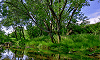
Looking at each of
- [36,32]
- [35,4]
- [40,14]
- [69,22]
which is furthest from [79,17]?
[36,32]

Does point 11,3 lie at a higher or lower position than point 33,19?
higher

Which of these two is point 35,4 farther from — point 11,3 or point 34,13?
point 11,3

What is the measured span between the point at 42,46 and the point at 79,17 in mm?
6795

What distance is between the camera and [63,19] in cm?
1437

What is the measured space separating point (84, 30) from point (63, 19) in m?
8.59

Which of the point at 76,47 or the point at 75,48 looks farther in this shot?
the point at 76,47

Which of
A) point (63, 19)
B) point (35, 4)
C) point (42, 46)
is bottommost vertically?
point (42, 46)

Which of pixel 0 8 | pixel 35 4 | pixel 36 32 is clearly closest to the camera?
pixel 0 8

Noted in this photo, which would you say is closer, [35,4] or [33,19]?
[35,4]

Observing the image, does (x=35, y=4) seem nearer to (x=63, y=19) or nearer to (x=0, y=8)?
(x=0, y=8)

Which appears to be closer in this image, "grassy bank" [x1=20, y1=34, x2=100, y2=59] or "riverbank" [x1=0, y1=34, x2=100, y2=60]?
"riverbank" [x1=0, y1=34, x2=100, y2=60]

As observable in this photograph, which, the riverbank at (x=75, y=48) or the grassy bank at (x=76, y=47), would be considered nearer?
the riverbank at (x=75, y=48)

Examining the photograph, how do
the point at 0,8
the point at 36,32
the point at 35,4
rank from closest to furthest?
the point at 0,8 → the point at 35,4 → the point at 36,32

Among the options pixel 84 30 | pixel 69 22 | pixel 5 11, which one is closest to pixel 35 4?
pixel 5 11
